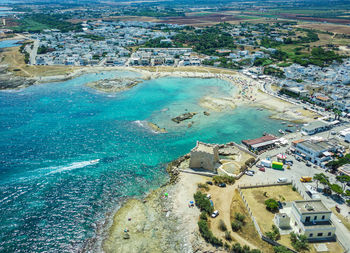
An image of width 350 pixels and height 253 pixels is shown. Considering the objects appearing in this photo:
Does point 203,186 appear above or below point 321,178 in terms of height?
below

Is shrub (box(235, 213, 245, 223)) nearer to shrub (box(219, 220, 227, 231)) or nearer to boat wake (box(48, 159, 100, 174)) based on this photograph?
shrub (box(219, 220, 227, 231))

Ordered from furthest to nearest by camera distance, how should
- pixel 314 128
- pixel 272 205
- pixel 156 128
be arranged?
pixel 156 128
pixel 314 128
pixel 272 205

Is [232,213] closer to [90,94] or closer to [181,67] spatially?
[90,94]

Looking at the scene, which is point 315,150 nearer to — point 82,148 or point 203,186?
point 203,186

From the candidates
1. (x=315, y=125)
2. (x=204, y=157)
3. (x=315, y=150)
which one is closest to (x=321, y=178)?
(x=315, y=150)

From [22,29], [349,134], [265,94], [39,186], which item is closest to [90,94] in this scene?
[39,186]

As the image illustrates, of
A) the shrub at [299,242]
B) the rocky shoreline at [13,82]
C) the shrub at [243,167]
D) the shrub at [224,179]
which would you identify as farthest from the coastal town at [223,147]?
the rocky shoreline at [13,82]
